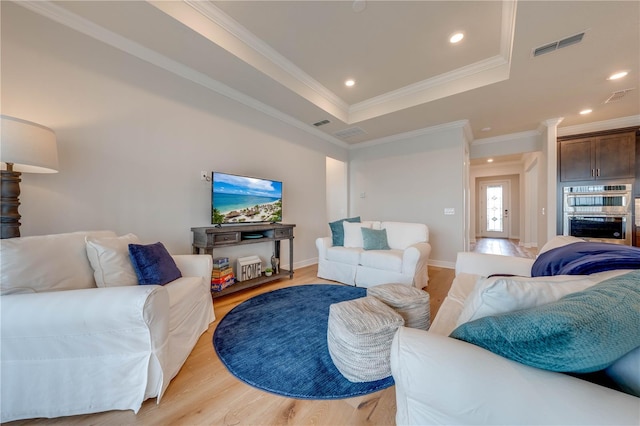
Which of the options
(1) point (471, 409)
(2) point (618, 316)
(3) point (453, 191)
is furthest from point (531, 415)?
(3) point (453, 191)

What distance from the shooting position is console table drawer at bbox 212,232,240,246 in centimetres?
260

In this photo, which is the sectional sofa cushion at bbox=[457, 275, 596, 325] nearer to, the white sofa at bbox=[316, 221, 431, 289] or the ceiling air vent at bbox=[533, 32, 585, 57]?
the white sofa at bbox=[316, 221, 431, 289]

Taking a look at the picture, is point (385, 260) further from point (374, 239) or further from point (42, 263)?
point (42, 263)

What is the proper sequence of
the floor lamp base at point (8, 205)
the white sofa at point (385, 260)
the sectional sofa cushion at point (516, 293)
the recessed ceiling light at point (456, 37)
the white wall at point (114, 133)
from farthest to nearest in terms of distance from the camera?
the white sofa at point (385, 260), the recessed ceiling light at point (456, 37), the white wall at point (114, 133), the floor lamp base at point (8, 205), the sectional sofa cushion at point (516, 293)

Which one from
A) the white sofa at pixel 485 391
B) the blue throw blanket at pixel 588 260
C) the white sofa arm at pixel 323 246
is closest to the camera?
the white sofa at pixel 485 391

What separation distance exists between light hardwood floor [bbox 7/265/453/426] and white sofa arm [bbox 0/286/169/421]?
7 cm

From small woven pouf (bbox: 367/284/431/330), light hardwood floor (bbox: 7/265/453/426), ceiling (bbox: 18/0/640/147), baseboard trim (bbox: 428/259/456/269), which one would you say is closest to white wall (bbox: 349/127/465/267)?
baseboard trim (bbox: 428/259/456/269)

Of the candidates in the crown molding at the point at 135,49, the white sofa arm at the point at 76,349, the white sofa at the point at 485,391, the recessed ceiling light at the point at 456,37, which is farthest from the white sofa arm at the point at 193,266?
the recessed ceiling light at the point at 456,37

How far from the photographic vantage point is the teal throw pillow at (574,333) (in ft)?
1.87

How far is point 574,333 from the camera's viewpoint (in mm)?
562

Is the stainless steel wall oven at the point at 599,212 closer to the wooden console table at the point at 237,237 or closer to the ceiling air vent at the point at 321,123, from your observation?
the ceiling air vent at the point at 321,123

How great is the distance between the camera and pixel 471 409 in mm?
615

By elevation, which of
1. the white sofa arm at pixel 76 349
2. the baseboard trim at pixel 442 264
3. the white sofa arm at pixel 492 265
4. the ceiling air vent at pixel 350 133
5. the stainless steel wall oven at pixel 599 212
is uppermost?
the ceiling air vent at pixel 350 133

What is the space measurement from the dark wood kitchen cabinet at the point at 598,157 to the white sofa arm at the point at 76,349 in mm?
6023
